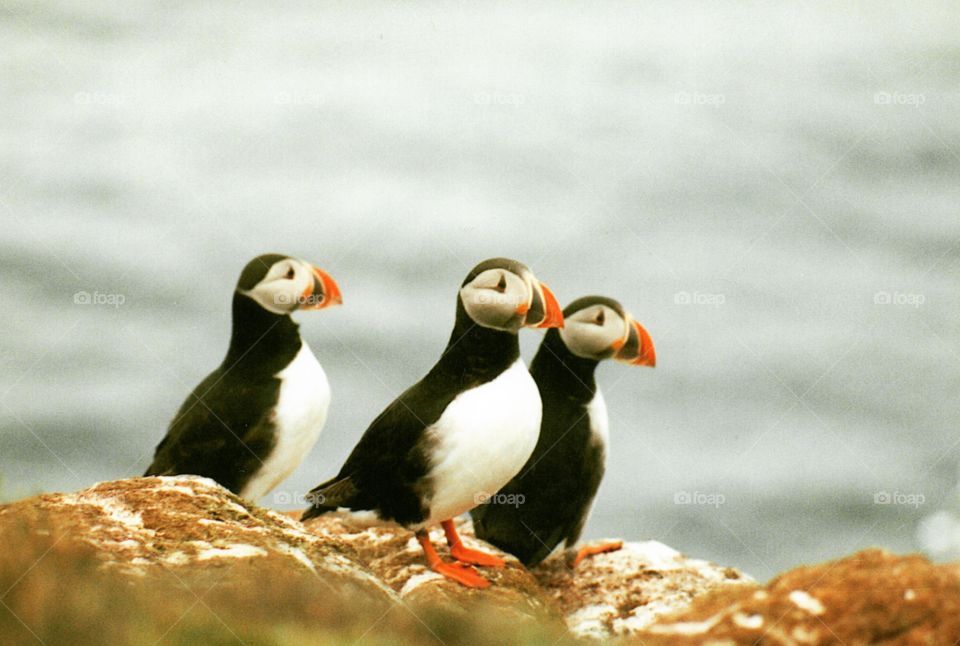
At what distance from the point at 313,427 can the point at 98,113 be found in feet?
9.68

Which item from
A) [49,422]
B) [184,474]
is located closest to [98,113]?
[49,422]

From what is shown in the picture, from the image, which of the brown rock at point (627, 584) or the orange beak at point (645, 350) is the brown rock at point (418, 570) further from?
the orange beak at point (645, 350)

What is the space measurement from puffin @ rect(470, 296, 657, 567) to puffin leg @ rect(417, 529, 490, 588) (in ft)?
1.48

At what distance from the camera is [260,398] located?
275 inches

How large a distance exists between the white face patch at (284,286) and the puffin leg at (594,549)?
2157mm

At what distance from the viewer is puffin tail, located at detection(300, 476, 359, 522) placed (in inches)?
257

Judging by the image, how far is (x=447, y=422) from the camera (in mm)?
6391

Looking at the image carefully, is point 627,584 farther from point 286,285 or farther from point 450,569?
point 286,285

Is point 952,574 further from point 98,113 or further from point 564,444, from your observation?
point 98,113

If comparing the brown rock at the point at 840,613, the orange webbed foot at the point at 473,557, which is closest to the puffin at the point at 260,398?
the orange webbed foot at the point at 473,557

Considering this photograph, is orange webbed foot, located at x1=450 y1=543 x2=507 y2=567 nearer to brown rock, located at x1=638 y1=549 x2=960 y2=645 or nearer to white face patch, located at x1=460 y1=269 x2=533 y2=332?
white face patch, located at x1=460 y1=269 x2=533 y2=332
